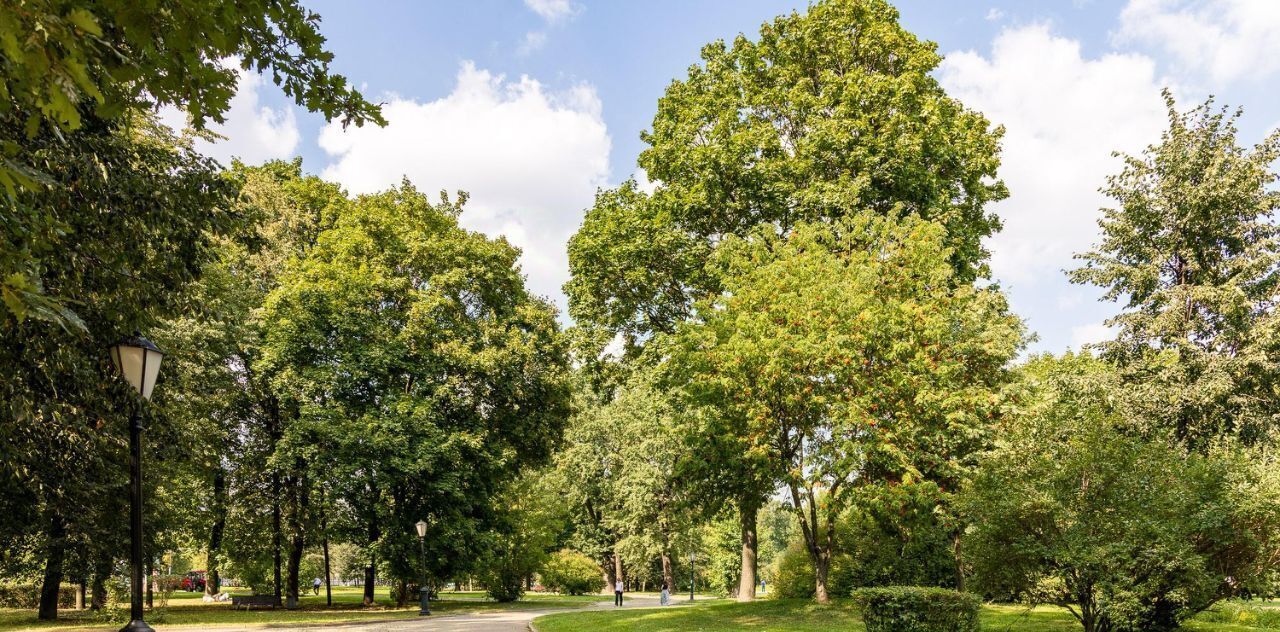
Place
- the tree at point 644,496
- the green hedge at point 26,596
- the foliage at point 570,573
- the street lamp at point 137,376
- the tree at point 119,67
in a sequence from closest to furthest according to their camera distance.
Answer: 1. the tree at point 119,67
2. the street lamp at point 137,376
3. the green hedge at point 26,596
4. the tree at point 644,496
5. the foliage at point 570,573

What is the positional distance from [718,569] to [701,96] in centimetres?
4707

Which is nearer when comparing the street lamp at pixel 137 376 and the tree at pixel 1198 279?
the street lamp at pixel 137 376

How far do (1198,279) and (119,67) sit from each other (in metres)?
28.4

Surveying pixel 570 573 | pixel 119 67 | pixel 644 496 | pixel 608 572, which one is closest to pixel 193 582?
pixel 608 572

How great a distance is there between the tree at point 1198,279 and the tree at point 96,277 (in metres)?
24.2

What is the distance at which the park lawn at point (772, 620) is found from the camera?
16.0 m

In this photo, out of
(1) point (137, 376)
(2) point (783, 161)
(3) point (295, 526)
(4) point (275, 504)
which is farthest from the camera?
(4) point (275, 504)

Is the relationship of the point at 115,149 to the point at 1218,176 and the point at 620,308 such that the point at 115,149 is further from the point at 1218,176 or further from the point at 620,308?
the point at 1218,176

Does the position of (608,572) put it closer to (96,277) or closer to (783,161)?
(783,161)

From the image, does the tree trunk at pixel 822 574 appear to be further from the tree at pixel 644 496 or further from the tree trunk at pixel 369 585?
the tree trunk at pixel 369 585

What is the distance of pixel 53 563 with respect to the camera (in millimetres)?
20359

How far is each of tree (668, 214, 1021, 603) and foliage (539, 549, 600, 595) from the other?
95.9 feet

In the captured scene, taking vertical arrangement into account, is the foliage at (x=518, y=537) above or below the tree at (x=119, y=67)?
below

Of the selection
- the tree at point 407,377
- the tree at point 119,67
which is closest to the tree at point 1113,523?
the tree at point 119,67
